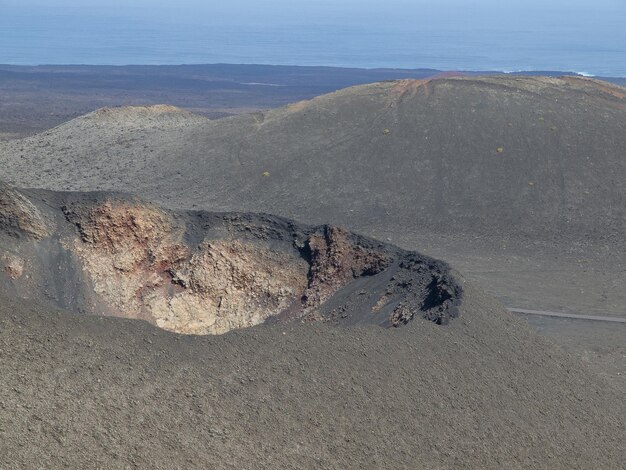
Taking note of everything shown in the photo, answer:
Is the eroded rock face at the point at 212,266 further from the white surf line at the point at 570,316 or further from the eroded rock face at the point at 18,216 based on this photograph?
the white surf line at the point at 570,316

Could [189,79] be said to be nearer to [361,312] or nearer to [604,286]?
[604,286]

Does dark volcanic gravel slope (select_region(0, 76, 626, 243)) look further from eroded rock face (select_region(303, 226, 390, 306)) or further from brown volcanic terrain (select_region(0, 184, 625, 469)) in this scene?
brown volcanic terrain (select_region(0, 184, 625, 469))

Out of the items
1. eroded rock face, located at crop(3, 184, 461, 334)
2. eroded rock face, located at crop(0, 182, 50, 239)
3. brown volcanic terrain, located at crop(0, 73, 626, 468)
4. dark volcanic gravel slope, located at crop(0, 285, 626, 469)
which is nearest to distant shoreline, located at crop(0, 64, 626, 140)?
brown volcanic terrain, located at crop(0, 73, 626, 468)

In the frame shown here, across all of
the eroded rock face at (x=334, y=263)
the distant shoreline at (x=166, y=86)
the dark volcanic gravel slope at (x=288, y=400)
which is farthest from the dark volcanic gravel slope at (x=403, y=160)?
the distant shoreline at (x=166, y=86)

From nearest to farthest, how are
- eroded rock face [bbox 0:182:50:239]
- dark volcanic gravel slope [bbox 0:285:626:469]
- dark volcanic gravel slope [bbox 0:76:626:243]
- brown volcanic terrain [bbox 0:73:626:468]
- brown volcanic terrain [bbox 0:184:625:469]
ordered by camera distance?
dark volcanic gravel slope [bbox 0:285:626:469] < brown volcanic terrain [bbox 0:184:625:469] < brown volcanic terrain [bbox 0:73:626:468] < eroded rock face [bbox 0:182:50:239] < dark volcanic gravel slope [bbox 0:76:626:243]

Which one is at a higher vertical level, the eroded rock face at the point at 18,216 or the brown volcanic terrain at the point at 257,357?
the eroded rock face at the point at 18,216
